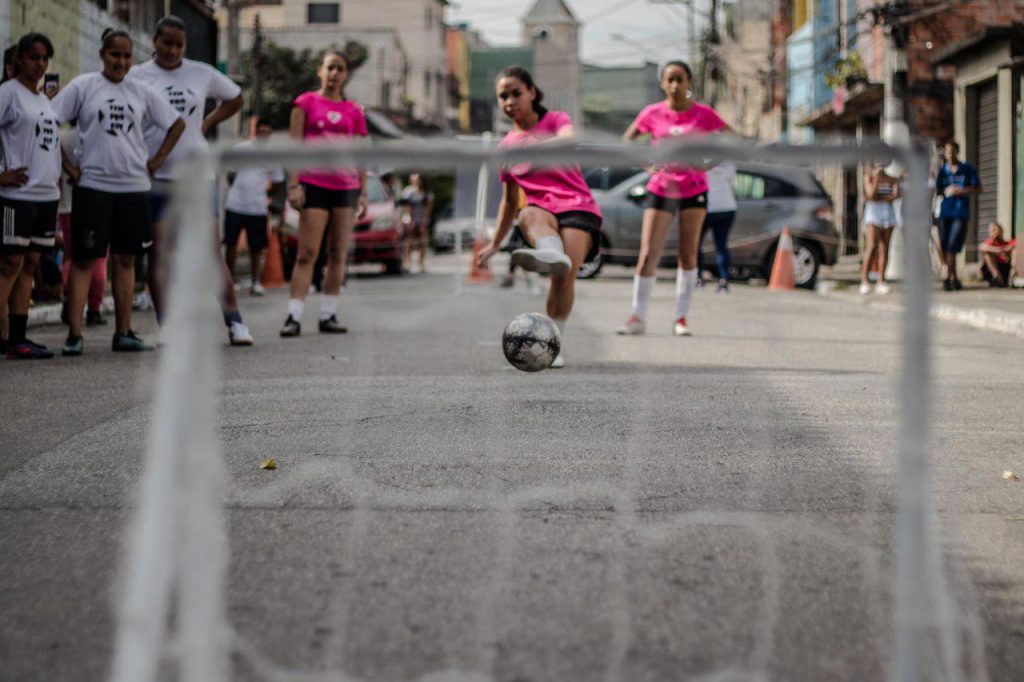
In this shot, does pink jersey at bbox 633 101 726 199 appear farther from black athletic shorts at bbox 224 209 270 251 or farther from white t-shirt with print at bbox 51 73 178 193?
black athletic shorts at bbox 224 209 270 251

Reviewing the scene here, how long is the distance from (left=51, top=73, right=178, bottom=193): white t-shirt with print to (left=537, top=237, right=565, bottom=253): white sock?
253cm

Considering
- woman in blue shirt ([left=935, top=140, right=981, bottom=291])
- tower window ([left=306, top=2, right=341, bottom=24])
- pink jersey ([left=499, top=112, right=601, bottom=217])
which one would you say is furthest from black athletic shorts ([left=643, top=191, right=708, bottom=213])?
tower window ([left=306, top=2, right=341, bottom=24])

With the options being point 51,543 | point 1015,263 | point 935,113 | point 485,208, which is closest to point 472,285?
point 1015,263

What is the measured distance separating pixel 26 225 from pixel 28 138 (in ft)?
1.64

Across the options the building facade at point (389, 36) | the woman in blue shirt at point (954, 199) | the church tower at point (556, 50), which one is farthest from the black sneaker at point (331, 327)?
the church tower at point (556, 50)

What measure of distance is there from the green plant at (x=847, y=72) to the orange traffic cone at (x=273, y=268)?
13.3 m

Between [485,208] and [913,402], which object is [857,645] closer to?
[913,402]

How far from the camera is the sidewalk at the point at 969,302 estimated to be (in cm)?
1156

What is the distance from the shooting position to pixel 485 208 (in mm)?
4996

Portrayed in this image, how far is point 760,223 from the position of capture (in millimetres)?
19000

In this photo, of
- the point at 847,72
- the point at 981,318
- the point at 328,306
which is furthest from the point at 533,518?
the point at 847,72

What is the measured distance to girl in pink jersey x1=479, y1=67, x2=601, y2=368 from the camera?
6840 millimetres

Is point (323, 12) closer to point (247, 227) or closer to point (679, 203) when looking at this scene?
point (247, 227)

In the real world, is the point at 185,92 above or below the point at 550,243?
above
